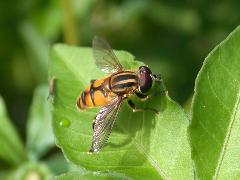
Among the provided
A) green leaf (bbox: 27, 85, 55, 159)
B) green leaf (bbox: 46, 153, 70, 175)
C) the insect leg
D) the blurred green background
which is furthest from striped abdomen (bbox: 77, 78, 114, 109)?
the blurred green background

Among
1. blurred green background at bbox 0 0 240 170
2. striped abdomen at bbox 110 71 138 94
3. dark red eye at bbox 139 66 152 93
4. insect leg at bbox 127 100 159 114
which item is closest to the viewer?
insect leg at bbox 127 100 159 114

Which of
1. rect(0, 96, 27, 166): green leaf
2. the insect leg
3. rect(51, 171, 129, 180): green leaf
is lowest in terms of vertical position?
rect(0, 96, 27, 166): green leaf

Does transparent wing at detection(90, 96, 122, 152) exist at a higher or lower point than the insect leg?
lower

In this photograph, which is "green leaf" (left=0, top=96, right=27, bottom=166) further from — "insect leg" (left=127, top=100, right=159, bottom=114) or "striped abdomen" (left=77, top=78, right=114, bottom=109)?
"insect leg" (left=127, top=100, right=159, bottom=114)

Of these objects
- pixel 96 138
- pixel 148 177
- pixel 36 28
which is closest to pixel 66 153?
pixel 96 138

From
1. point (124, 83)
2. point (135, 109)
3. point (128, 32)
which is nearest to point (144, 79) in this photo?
point (124, 83)

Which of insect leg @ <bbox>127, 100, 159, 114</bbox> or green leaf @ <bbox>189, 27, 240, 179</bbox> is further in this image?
insect leg @ <bbox>127, 100, 159, 114</bbox>
